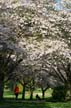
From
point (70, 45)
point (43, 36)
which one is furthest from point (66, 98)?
point (43, 36)

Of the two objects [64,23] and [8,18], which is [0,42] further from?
[64,23]

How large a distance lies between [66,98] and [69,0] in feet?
47.6

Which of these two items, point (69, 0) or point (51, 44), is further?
point (69, 0)

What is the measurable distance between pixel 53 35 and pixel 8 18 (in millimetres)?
3753

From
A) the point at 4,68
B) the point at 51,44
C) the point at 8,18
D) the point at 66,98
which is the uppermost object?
the point at 8,18

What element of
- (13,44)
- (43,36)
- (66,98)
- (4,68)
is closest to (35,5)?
(43,36)

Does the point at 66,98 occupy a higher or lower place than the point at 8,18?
lower

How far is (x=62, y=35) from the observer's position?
2136cm

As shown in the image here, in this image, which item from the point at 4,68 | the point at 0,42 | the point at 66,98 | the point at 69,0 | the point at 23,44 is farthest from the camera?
the point at 66,98

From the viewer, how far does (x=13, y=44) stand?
17.4 meters

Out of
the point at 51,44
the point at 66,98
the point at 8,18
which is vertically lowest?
the point at 66,98

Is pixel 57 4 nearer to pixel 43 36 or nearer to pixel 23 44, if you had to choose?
pixel 43 36

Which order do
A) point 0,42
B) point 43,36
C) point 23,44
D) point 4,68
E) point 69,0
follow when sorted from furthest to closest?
point 69,0 → point 4,68 → point 43,36 → point 23,44 → point 0,42

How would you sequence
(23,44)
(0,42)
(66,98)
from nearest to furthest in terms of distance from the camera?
(0,42), (23,44), (66,98)
